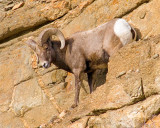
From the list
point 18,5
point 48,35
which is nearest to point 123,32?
point 48,35

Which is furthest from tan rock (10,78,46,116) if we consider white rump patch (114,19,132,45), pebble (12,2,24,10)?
white rump patch (114,19,132,45)

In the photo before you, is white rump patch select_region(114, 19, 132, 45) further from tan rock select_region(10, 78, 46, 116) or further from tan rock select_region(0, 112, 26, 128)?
tan rock select_region(0, 112, 26, 128)

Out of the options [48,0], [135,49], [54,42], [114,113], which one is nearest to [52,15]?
[48,0]

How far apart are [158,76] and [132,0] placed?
4.03m

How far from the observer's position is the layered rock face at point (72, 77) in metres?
6.72

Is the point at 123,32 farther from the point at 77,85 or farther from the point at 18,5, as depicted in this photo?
the point at 18,5

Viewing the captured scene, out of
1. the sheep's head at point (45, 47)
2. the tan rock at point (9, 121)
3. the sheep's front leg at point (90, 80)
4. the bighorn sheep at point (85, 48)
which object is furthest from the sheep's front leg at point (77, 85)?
the tan rock at point (9, 121)

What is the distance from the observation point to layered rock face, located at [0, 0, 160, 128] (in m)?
6.72

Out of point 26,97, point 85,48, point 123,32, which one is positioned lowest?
point 26,97

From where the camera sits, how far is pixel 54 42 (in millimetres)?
10219

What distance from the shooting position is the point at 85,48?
9.70 metres

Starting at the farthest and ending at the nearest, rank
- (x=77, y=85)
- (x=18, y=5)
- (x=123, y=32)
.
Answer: (x=18, y=5)
(x=77, y=85)
(x=123, y=32)

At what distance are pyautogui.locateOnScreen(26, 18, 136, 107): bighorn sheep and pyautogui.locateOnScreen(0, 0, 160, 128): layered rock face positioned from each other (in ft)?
2.17

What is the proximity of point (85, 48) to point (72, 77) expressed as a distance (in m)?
1.29
